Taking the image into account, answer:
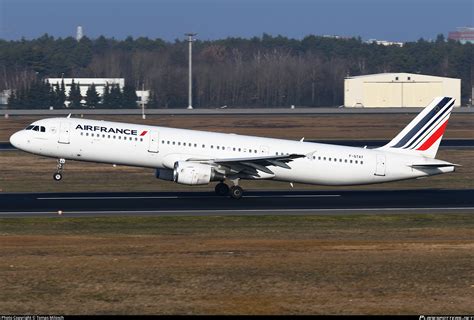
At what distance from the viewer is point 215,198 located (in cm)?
4922

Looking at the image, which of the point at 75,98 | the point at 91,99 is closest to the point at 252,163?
the point at 91,99

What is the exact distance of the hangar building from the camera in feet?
511

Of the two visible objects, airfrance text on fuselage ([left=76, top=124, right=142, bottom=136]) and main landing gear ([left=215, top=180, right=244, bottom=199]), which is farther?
airfrance text on fuselage ([left=76, top=124, right=142, bottom=136])

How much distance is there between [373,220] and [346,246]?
7430mm

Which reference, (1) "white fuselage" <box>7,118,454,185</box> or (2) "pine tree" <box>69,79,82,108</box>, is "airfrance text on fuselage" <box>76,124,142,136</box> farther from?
(2) "pine tree" <box>69,79,82,108</box>

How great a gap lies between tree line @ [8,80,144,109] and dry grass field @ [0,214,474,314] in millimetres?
111418

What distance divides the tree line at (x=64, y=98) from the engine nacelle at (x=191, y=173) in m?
104

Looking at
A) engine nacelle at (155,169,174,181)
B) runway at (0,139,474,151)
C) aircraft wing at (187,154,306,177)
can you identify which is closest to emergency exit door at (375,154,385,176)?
aircraft wing at (187,154,306,177)

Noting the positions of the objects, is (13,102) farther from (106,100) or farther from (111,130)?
(111,130)

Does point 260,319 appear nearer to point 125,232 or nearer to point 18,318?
point 18,318

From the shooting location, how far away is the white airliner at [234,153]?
160 feet

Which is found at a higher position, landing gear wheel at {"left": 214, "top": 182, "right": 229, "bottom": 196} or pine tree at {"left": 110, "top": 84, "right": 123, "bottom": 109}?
pine tree at {"left": 110, "top": 84, "right": 123, "bottom": 109}

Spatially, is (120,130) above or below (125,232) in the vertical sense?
above

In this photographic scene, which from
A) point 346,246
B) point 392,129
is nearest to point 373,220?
point 346,246
